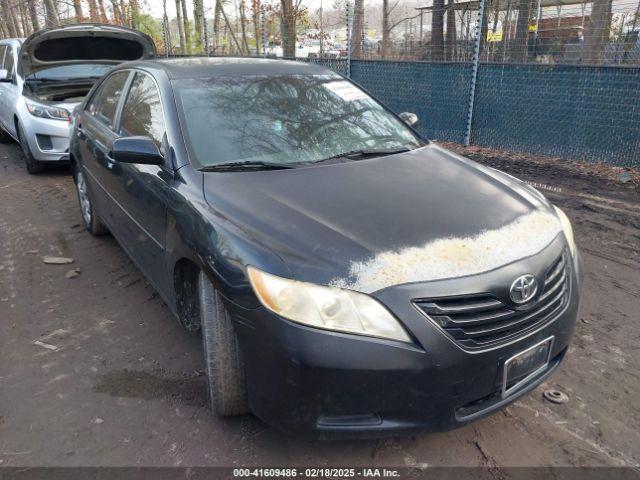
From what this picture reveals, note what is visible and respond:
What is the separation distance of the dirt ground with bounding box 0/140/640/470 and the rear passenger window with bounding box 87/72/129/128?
1.21 meters

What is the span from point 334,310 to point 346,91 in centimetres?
217

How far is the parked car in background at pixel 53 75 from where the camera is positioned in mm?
7016

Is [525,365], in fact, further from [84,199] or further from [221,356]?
[84,199]

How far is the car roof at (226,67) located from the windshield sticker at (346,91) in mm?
165

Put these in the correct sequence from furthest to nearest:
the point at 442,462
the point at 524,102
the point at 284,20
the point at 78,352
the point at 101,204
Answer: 1. the point at 284,20
2. the point at 524,102
3. the point at 101,204
4. the point at 78,352
5. the point at 442,462

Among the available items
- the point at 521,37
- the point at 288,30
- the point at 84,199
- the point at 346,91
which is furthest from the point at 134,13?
the point at 346,91

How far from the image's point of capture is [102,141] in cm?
397

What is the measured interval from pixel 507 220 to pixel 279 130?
4.56ft

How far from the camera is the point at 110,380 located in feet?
9.46

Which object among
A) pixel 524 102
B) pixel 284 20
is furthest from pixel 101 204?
pixel 284 20

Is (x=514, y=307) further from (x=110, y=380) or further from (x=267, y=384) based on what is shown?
(x=110, y=380)

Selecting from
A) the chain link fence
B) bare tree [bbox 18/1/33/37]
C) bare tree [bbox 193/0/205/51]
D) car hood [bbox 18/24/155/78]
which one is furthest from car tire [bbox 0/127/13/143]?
bare tree [bbox 18/1/33/37]

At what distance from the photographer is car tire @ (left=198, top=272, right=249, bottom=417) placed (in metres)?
2.29

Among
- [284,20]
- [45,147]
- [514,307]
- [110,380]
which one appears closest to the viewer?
[514,307]
